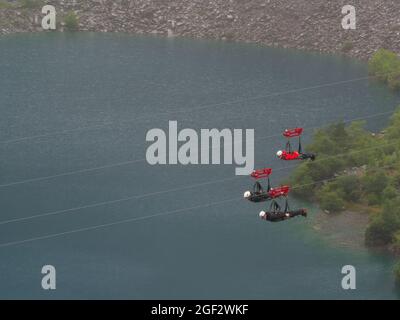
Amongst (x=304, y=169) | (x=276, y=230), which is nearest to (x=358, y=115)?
(x=304, y=169)

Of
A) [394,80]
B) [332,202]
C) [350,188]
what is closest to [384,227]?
[332,202]

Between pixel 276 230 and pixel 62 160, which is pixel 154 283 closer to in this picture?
pixel 276 230

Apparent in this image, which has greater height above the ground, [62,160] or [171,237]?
[62,160]

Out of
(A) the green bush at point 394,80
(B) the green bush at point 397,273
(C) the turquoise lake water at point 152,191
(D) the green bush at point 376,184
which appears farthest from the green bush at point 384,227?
(A) the green bush at point 394,80

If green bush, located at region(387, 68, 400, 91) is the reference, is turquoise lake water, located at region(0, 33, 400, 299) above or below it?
below

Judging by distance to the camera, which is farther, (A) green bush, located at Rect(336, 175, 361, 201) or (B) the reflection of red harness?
(A) green bush, located at Rect(336, 175, 361, 201)

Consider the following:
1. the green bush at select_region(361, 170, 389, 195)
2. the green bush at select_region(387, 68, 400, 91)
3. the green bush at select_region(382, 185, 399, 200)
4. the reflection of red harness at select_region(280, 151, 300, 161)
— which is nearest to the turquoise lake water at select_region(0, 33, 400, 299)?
the green bush at select_region(387, 68, 400, 91)

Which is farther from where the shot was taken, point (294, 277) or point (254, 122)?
point (254, 122)

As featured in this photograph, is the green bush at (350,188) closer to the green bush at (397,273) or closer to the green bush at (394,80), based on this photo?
the green bush at (397,273)

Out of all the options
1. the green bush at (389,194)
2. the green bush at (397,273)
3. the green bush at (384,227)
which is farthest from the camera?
the green bush at (389,194)

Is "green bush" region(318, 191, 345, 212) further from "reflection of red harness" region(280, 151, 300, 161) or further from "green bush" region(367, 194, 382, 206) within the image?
"reflection of red harness" region(280, 151, 300, 161)
